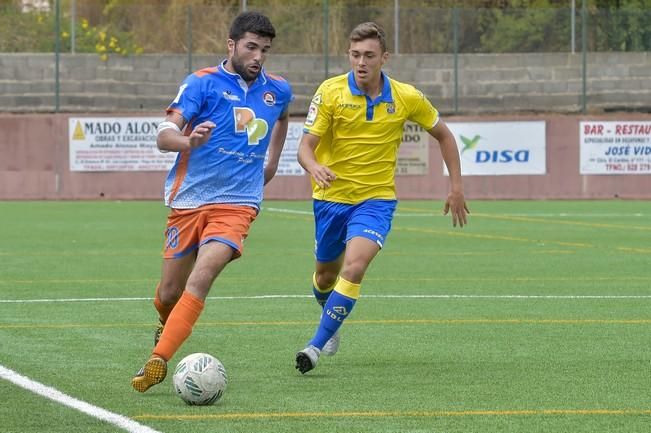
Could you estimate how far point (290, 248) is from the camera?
20062mm

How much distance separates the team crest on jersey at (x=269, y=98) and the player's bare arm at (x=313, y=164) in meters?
0.45

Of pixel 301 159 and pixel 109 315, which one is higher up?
pixel 301 159

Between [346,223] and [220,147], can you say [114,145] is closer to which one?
[346,223]

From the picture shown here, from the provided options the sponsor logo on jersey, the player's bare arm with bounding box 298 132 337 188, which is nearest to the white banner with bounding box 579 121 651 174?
the sponsor logo on jersey

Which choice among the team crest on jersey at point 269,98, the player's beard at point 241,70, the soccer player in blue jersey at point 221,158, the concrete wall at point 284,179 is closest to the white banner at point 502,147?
the concrete wall at point 284,179

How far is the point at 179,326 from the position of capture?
8109mm

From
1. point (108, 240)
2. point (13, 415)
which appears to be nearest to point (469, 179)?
point (108, 240)

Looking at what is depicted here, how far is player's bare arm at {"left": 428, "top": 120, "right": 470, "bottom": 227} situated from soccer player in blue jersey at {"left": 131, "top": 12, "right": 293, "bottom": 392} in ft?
4.90

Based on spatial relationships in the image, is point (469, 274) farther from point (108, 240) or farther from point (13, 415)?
point (13, 415)

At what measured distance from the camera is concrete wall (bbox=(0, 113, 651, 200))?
33719 millimetres

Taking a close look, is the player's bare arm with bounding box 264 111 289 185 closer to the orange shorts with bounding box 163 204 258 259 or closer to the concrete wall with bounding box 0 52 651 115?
the orange shorts with bounding box 163 204 258 259

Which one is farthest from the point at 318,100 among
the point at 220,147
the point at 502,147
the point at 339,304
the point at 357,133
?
the point at 502,147

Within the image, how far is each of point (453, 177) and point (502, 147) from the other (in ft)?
79.9

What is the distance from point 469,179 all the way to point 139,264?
17532mm
